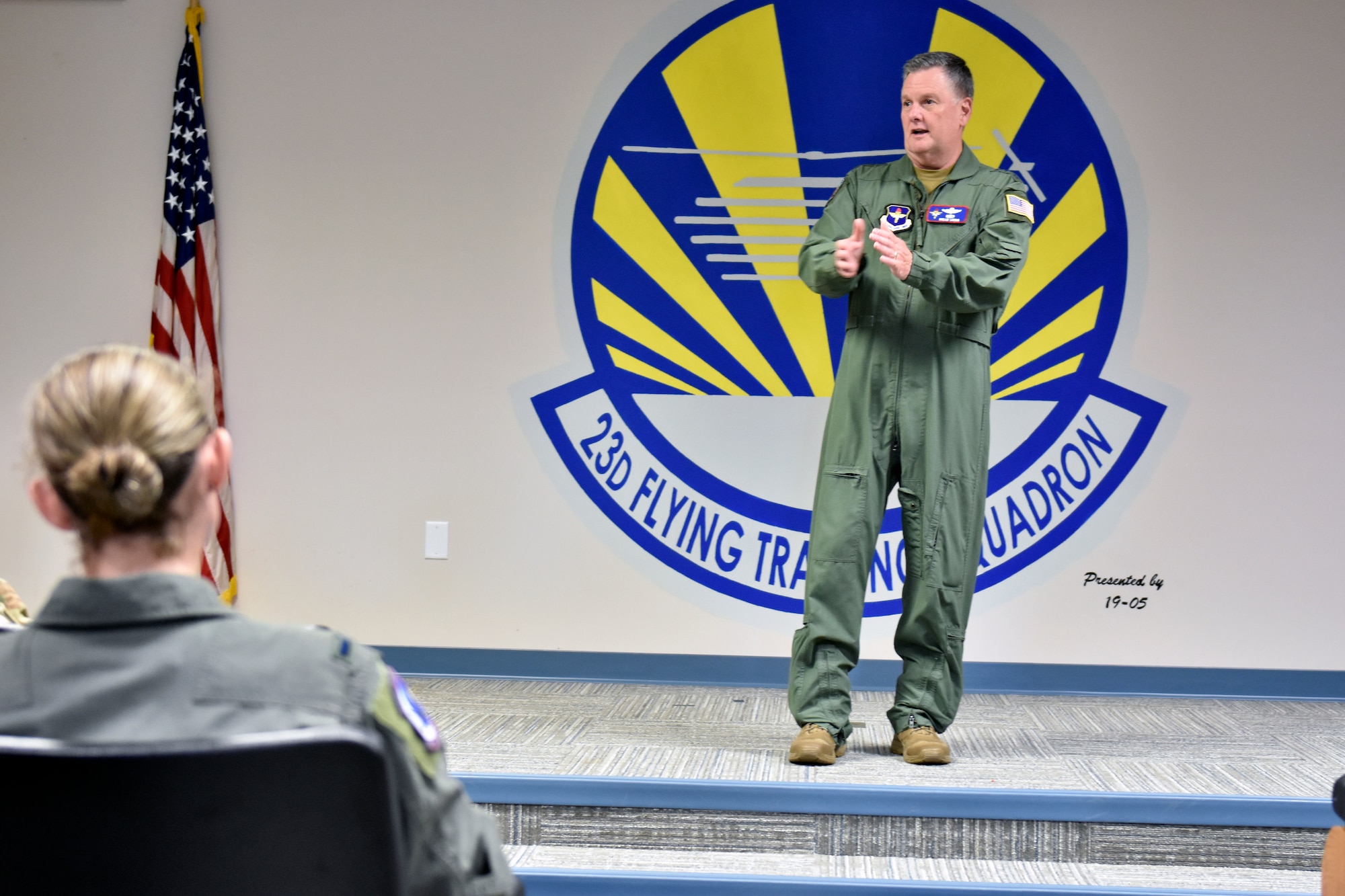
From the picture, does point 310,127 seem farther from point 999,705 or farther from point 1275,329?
point 1275,329

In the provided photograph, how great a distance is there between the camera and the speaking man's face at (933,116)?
7.54ft

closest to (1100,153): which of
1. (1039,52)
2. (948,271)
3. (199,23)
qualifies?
(1039,52)

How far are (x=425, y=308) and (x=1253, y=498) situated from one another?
244cm

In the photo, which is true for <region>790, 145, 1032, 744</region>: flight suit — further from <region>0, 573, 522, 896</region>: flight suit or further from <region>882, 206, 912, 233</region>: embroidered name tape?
<region>0, 573, 522, 896</region>: flight suit

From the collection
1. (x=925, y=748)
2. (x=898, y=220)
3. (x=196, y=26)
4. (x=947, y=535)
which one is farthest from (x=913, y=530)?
(x=196, y=26)

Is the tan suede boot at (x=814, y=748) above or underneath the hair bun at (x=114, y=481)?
underneath

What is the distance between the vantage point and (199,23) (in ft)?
10.6

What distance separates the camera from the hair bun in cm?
80

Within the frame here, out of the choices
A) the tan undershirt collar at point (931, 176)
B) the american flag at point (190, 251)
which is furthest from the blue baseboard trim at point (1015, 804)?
the american flag at point (190, 251)

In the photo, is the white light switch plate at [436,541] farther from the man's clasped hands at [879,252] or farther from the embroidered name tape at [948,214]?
the embroidered name tape at [948,214]

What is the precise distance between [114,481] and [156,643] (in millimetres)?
123

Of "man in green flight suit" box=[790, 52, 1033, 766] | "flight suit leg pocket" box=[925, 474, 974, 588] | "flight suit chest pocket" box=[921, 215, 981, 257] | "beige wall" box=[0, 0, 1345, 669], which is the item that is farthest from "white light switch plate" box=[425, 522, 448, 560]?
"flight suit chest pocket" box=[921, 215, 981, 257]

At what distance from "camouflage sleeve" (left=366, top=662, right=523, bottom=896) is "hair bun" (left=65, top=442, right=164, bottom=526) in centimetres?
22

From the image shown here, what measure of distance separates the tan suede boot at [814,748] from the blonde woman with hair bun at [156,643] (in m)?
1.43
